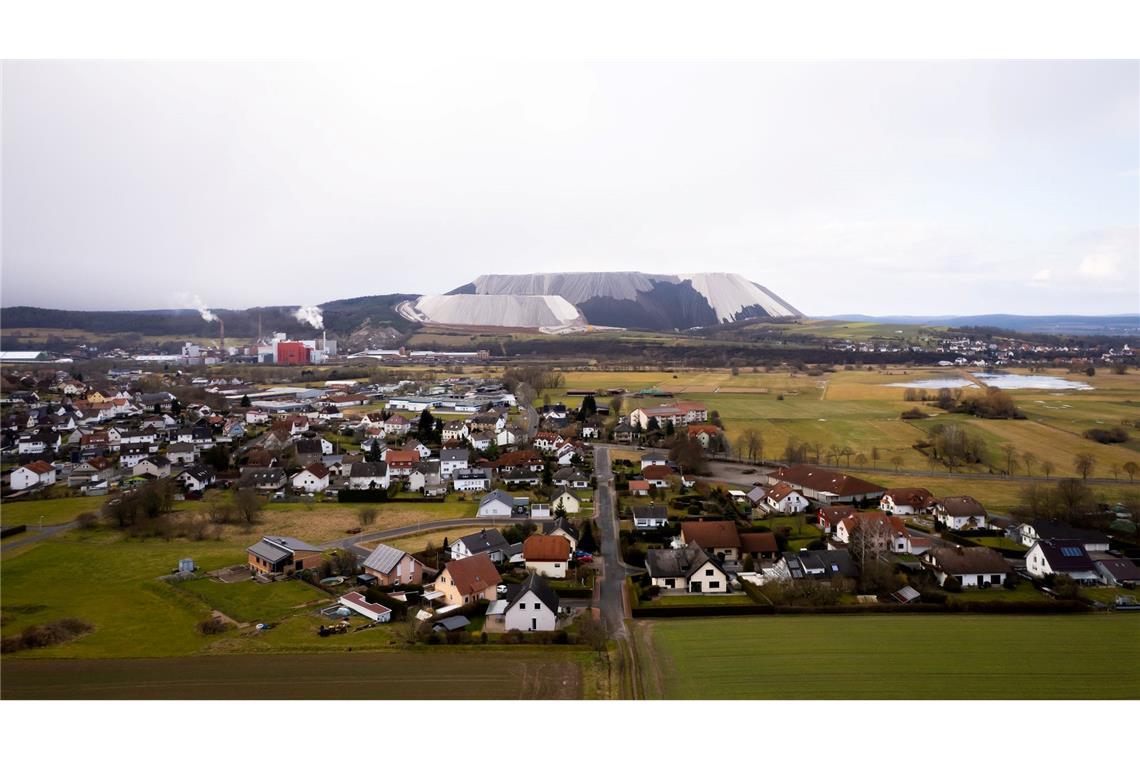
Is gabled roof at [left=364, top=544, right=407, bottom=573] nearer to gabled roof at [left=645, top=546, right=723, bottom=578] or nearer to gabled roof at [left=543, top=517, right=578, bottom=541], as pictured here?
gabled roof at [left=543, top=517, right=578, bottom=541]

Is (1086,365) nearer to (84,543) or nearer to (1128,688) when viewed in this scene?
(1128,688)

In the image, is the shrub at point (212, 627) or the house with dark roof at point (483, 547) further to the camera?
the house with dark roof at point (483, 547)

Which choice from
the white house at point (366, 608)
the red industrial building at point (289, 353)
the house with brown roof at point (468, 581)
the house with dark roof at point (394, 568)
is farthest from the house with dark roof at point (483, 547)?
the red industrial building at point (289, 353)

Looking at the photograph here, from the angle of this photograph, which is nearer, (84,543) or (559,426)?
(84,543)

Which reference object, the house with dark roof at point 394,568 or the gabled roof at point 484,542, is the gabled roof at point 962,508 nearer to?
the gabled roof at point 484,542

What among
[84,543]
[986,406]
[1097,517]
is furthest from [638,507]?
[986,406]

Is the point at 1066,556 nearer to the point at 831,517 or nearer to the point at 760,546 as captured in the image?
the point at 831,517

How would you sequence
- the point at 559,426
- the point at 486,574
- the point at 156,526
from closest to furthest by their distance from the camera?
the point at 486,574 → the point at 156,526 → the point at 559,426
